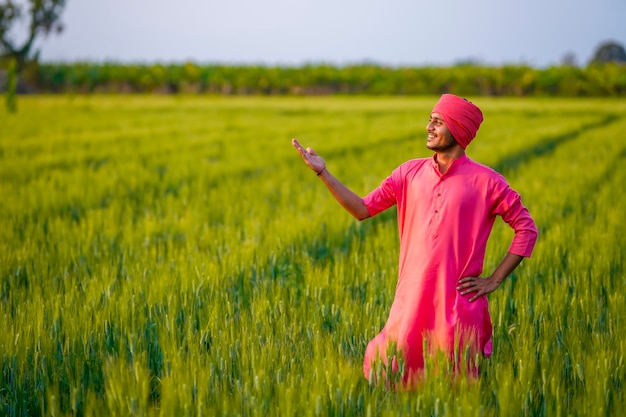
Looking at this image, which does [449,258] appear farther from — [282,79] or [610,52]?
[610,52]

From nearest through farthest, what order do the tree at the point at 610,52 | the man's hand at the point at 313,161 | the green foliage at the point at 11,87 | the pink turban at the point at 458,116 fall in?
1. the pink turban at the point at 458,116
2. the man's hand at the point at 313,161
3. the green foliage at the point at 11,87
4. the tree at the point at 610,52

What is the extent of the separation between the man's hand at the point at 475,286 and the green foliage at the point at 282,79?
4190 cm

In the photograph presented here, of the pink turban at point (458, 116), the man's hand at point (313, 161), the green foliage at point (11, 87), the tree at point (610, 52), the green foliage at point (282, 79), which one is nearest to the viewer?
the pink turban at point (458, 116)

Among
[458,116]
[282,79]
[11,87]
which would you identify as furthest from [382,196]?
[282,79]

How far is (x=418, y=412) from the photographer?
72.7 inches

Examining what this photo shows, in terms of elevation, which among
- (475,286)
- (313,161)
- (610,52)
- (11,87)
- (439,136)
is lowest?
(475,286)

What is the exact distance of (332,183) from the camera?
7.57ft

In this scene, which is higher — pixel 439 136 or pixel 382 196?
pixel 439 136

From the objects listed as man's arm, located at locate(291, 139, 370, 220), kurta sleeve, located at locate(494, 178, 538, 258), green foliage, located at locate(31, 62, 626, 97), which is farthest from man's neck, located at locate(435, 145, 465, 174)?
green foliage, located at locate(31, 62, 626, 97)

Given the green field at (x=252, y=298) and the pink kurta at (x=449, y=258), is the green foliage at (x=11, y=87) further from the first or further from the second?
the pink kurta at (x=449, y=258)

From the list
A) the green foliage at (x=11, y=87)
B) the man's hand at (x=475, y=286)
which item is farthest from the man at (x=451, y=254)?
the green foliage at (x=11, y=87)

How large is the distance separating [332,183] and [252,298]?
102 cm

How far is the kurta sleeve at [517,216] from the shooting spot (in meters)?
2.15

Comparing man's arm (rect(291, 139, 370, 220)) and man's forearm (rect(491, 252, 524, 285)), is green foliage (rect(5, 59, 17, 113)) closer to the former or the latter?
man's arm (rect(291, 139, 370, 220))
